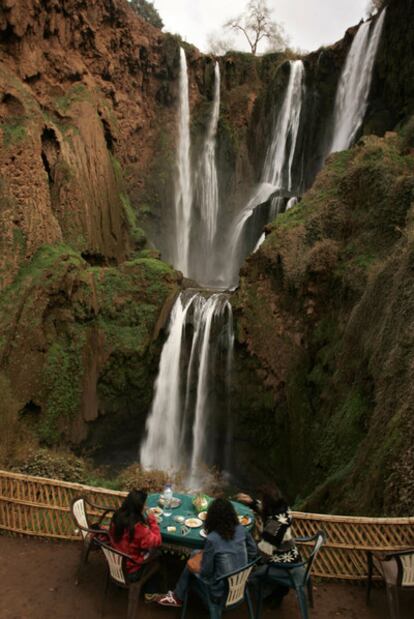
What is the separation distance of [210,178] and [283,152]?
5035 mm

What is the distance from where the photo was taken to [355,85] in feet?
76.2

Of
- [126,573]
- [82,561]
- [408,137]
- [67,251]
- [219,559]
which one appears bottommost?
[82,561]

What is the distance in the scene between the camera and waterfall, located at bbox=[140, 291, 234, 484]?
1614 cm

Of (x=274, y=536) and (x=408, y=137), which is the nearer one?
(x=274, y=536)

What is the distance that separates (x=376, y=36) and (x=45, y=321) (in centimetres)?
2047

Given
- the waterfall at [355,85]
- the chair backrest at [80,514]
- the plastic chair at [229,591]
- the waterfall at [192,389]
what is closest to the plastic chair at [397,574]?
the plastic chair at [229,591]

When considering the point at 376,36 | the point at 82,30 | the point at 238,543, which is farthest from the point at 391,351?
the point at 82,30

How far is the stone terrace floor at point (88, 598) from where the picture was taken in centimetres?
445

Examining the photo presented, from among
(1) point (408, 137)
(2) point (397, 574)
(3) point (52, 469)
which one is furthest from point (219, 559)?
(1) point (408, 137)

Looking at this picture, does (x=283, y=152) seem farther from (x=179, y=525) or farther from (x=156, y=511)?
(x=179, y=525)

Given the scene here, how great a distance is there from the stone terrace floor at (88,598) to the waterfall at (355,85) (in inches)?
859

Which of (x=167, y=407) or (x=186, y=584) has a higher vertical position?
(x=186, y=584)

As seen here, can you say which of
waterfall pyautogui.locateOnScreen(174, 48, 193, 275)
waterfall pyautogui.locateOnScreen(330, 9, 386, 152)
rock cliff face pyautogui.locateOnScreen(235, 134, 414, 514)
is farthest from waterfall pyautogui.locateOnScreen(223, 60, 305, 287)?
rock cliff face pyautogui.locateOnScreen(235, 134, 414, 514)

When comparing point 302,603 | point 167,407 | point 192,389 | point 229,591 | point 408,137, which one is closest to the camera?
point 229,591
